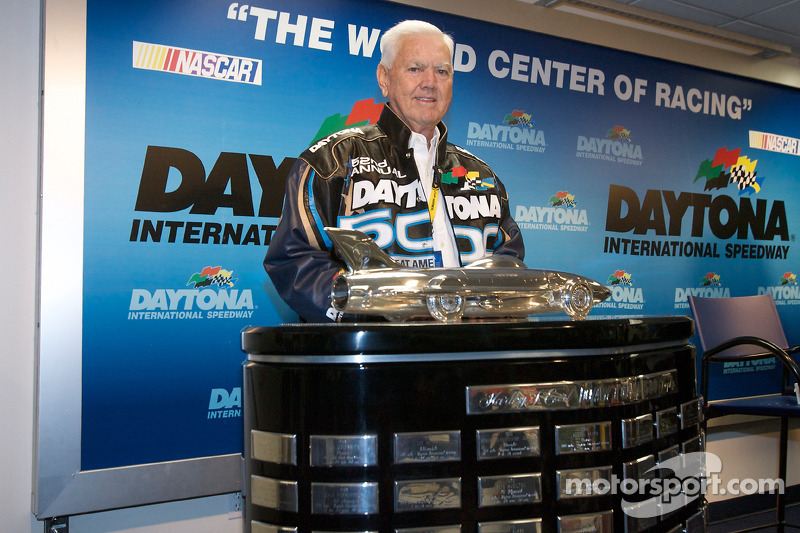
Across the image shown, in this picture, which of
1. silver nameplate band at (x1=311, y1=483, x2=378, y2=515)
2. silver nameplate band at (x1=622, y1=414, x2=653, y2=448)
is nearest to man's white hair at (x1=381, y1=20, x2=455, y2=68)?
silver nameplate band at (x1=622, y1=414, x2=653, y2=448)

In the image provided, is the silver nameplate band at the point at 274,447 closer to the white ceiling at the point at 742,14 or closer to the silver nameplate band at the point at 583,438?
the silver nameplate band at the point at 583,438

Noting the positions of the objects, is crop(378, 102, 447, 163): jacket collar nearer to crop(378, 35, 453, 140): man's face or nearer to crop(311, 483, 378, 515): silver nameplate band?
crop(378, 35, 453, 140): man's face

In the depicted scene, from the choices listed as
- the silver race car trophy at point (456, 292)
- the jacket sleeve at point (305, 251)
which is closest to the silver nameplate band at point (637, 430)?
the silver race car trophy at point (456, 292)

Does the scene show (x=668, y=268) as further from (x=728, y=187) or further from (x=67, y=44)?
(x=67, y=44)

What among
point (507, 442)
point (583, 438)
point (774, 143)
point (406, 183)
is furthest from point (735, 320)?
point (507, 442)

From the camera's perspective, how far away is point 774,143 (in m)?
4.16

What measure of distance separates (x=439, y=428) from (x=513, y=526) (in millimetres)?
212

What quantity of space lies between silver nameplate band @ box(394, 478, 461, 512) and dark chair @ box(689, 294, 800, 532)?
225cm

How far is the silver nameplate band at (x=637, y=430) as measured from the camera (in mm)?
1134

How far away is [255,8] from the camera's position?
8.56 ft

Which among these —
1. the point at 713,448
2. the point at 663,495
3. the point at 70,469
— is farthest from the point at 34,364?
the point at 713,448

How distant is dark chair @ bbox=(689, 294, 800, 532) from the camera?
112 inches

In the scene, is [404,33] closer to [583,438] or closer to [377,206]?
[377,206]

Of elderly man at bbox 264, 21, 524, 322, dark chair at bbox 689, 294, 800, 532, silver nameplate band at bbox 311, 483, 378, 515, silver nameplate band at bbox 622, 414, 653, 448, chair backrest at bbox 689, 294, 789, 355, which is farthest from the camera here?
chair backrest at bbox 689, 294, 789, 355
